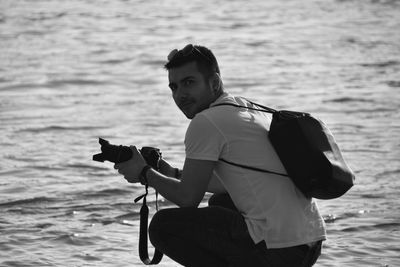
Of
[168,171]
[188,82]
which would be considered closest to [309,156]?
[188,82]

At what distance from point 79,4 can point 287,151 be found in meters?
17.3

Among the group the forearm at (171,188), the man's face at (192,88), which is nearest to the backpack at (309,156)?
the forearm at (171,188)

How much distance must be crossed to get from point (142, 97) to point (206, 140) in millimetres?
7685

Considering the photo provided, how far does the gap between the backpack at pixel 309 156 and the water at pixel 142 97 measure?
171 cm

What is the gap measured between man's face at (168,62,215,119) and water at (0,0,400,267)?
1.63 metres

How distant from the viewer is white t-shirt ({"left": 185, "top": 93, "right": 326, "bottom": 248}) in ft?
16.2

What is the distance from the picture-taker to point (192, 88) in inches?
204

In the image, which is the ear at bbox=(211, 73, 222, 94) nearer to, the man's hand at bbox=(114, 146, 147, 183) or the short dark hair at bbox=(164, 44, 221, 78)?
the short dark hair at bbox=(164, 44, 221, 78)

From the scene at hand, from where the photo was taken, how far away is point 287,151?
16.1 feet

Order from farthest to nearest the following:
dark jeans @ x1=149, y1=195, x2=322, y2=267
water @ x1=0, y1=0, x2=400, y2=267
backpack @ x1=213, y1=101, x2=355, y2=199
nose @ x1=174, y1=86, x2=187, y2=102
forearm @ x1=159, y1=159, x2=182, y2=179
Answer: water @ x1=0, y1=0, x2=400, y2=267 < forearm @ x1=159, y1=159, x2=182, y2=179 < nose @ x1=174, y1=86, x2=187, y2=102 < dark jeans @ x1=149, y1=195, x2=322, y2=267 < backpack @ x1=213, y1=101, x2=355, y2=199

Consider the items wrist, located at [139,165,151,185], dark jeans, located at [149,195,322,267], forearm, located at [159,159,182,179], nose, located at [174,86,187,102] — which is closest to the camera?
dark jeans, located at [149,195,322,267]

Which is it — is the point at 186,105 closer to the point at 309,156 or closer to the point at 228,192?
the point at 228,192

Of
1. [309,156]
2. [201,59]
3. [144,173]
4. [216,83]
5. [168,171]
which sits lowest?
[168,171]

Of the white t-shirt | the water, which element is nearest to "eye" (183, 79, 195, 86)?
the white t-shirt
